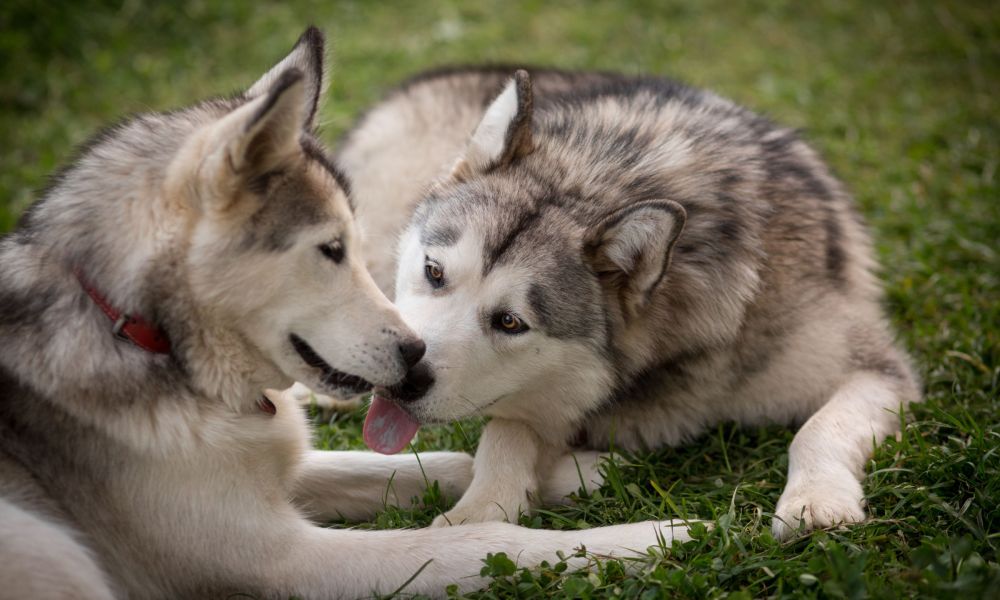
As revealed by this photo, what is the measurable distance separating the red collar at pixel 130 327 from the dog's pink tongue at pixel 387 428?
3.24 feet

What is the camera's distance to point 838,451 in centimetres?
359

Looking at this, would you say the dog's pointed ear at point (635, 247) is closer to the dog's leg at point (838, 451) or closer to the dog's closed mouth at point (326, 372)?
the dog's leg at point (838, 451)

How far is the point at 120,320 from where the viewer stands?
2869mm

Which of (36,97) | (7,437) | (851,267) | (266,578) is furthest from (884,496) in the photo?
(36,97)

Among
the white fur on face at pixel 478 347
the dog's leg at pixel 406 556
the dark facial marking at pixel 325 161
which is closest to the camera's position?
the dog's leg at pixel 406 556

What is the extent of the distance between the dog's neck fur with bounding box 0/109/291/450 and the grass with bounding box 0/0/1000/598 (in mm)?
1075

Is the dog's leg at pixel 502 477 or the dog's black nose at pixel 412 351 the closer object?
the dog's black nose at pixel 412 351

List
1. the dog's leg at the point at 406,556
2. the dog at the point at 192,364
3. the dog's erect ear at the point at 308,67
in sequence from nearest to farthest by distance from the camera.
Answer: the dog at the point at 192,364 < the dog's leg at the point at 406,556 < the dog's erect ear at the point at 308,67

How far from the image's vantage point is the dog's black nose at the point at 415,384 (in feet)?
11.0

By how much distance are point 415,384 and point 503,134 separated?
1.20 metres

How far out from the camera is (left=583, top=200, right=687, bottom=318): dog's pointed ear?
3242 millimetres

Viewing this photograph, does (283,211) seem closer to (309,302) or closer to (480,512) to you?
(309,302)

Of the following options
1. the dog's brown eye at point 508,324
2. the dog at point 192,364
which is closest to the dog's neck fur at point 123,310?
the dog at point 192,364

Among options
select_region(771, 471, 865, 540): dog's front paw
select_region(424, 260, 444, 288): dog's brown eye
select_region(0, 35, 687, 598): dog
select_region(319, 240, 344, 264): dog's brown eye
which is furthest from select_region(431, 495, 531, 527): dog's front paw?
select_region(319, 240, 344, 264): dog's brown eye
